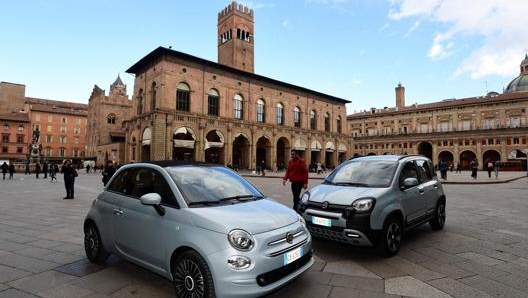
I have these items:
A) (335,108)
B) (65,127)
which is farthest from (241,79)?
(65,127)

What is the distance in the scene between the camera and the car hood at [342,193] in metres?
4.86

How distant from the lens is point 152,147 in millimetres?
32375

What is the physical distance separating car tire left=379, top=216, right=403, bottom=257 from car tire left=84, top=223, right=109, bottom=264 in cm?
409

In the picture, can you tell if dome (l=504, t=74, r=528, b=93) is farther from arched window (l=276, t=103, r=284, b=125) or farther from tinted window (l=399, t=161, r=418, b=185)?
tinted window (l=399, t=161, r=418, b=185)

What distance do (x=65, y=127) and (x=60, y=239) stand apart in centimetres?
8360

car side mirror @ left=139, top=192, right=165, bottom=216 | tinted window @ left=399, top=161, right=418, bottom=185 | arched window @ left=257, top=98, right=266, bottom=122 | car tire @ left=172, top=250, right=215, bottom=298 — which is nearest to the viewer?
car tire @ left=172, top=250, right=215, bottom=298

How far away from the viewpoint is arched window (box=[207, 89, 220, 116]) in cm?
3731

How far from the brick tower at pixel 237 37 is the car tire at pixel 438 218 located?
51.8 metres

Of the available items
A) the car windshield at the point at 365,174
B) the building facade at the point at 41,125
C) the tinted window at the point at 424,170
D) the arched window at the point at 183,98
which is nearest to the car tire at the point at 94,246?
the car windshield at the point at 365,174

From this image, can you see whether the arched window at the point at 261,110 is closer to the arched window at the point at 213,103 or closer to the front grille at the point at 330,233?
the arched window at the point at 213,103

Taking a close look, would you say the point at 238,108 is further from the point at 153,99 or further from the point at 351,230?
the point at 351,230

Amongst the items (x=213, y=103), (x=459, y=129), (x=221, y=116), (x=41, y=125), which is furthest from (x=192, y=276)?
(x=41, y=125)

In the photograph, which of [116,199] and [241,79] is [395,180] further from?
[241,79]

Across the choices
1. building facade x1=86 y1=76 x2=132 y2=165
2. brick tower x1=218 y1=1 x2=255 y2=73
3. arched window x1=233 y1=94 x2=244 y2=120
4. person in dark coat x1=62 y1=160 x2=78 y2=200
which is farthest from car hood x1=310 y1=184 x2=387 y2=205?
building facade x1=86 y1=76 x2=132 y2=165
